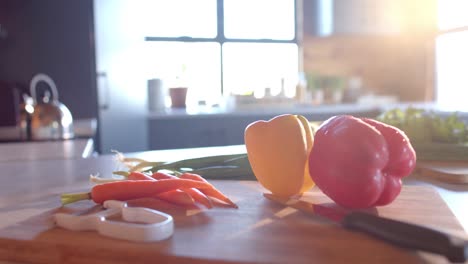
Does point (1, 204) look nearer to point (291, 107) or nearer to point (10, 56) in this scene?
point (10, 56)

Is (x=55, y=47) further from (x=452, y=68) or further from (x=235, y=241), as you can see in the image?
(x=452, y=68)

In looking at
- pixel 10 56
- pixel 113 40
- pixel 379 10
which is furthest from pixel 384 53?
pixel 10 56

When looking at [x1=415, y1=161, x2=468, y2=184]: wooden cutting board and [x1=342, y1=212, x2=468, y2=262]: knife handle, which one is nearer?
[x1=342, y1=212, x2=468, y2=262]: knife handle

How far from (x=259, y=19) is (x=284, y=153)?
3412 mm

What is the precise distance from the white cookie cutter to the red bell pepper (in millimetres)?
259

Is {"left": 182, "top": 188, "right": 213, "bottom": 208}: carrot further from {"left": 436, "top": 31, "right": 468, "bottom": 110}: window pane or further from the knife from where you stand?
{"left": 436, "top": 31, "right": 468, "bottom": 110}: window pane

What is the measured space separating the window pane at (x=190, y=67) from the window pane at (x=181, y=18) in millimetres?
93

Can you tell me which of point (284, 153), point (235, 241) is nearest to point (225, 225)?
point (235, 241)

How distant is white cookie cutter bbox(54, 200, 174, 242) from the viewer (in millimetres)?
573

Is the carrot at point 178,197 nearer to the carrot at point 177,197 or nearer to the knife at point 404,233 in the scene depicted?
the carrot at point 177,197

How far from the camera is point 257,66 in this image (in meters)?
4.07

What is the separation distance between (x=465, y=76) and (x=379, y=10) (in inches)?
34.1

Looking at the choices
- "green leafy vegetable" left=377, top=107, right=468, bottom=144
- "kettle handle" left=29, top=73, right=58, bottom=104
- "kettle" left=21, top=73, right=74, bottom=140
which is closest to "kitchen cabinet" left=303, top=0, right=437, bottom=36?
"kettle handle" left=29, top=73, right=58, bottom=104

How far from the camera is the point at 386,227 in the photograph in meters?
0.56
